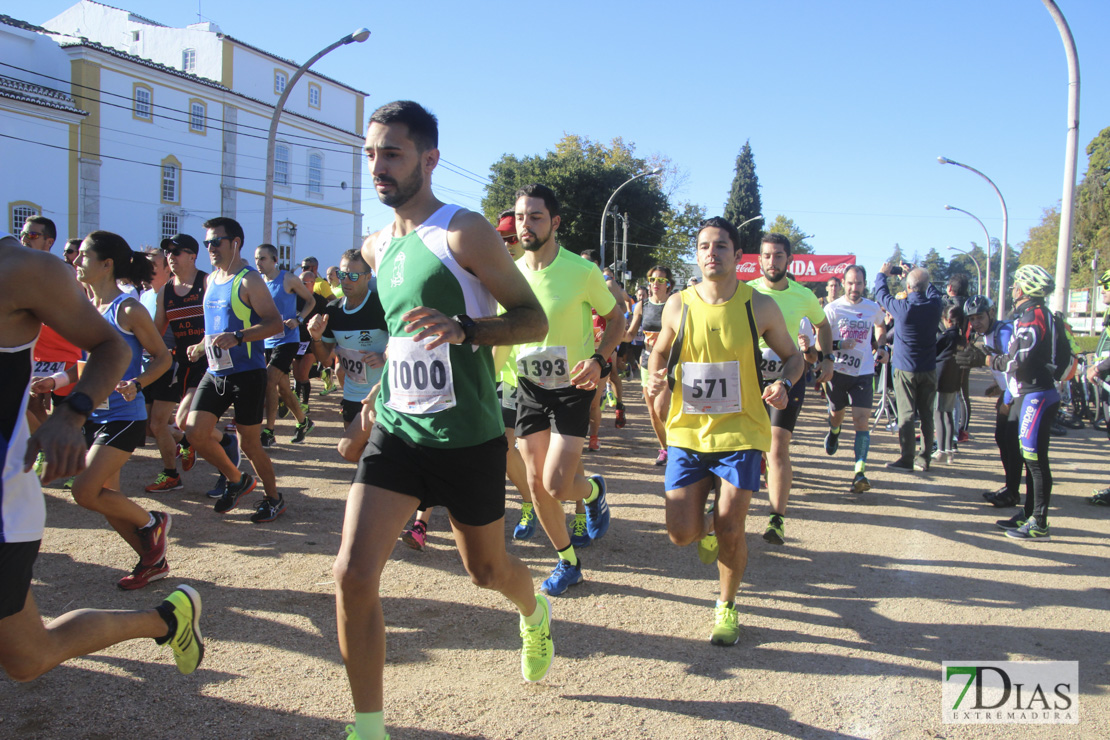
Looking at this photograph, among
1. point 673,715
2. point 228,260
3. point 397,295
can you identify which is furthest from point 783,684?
point 228,260

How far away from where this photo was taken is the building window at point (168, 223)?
35.6 meters

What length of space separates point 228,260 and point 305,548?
89.2 inches

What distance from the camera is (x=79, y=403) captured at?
88.3 inches

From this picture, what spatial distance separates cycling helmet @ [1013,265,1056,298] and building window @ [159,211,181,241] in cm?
→ 3777

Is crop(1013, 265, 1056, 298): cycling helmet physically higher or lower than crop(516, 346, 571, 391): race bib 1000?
higher

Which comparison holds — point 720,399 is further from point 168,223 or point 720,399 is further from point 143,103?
point 143,103

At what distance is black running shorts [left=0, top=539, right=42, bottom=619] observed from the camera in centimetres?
217

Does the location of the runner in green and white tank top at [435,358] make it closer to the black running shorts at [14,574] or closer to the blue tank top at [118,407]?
the black running shorts at [14,574]

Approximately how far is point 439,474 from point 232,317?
3.55 m

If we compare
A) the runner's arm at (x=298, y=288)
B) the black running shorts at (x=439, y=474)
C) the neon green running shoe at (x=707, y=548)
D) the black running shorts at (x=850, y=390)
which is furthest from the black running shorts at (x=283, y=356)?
the black running shorts at (x=439, y=474)

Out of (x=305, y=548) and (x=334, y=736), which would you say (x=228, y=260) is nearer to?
(x=305, y=548)

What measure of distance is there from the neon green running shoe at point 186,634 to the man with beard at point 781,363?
383 centimetres

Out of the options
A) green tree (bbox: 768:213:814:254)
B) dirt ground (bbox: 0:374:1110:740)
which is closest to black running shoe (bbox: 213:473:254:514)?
dirt ground (bbox: 0:374:1110:740)

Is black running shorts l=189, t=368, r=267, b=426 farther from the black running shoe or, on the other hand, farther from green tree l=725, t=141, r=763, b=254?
green tree l=725, t=141, r=763, b=254
